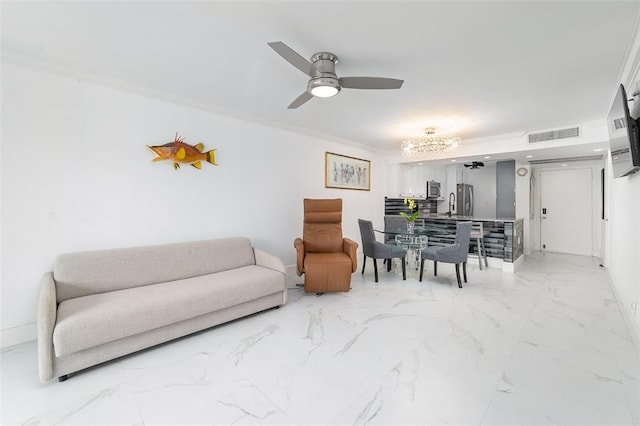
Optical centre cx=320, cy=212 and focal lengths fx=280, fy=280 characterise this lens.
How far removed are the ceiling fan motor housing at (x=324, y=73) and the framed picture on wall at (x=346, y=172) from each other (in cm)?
268

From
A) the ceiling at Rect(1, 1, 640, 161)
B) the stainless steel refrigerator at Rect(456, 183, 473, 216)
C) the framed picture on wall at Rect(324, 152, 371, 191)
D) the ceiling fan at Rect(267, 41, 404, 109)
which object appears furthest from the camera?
the stainless steel refrigerator at Rect(456, 183, 473, 216)

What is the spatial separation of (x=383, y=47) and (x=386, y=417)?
242cm

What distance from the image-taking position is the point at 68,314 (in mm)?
1963

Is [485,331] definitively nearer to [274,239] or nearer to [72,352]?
[274,239]

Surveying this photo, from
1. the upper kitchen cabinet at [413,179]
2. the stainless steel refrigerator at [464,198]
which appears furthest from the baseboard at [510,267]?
the stainless steel refrigerator at [464,198]

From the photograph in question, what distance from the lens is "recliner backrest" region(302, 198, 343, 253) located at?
4.01 m

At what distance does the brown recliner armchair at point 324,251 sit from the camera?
3.41 m

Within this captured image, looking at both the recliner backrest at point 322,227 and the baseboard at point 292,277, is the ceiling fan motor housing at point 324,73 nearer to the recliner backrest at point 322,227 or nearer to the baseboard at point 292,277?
the recliner backrest at point 322,227

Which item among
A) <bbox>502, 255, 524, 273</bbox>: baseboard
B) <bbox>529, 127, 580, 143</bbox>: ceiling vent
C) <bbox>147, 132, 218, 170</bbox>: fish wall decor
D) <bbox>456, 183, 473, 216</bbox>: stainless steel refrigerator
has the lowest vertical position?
<bbox>502, 255, 524, 273</bbox>: baseboard

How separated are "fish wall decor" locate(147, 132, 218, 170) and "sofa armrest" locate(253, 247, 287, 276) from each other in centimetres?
128

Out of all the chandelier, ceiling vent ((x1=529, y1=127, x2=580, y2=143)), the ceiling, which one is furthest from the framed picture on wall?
ceiling vent ((x1=529, y1=127, x2=580, y2=143))

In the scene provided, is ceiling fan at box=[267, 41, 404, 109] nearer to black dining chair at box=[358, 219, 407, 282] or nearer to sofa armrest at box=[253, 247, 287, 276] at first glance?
sofa armrest at box=[253, 247, 287, 276]

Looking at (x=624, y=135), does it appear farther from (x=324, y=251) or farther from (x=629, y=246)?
(x=324, y=251)

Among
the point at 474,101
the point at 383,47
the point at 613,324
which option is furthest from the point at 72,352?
the point at 613,324
